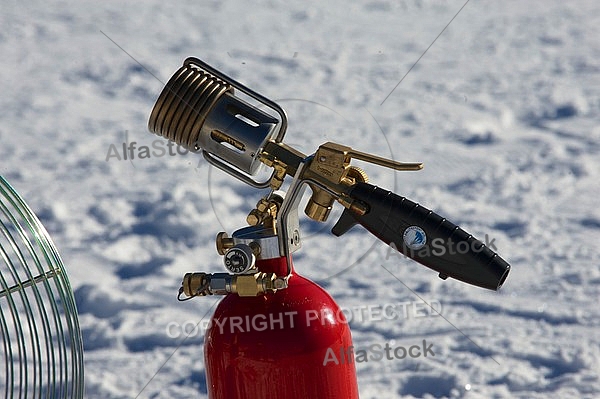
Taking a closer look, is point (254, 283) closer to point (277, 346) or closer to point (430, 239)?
point (277, 346)

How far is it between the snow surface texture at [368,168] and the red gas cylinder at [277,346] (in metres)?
0.58

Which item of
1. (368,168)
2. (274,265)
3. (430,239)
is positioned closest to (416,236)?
(430,239)

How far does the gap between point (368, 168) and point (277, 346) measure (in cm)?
166

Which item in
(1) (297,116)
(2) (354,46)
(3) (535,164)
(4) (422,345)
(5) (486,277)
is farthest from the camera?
(2) (354,46)

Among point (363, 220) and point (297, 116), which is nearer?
point (363, 220)

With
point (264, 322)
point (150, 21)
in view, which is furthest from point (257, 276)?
point (150, 21)

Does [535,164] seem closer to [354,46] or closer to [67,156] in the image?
[354,46]

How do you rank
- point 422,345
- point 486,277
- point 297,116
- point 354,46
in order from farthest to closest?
point 354,46, point 297,116, point 422,345, point 486,277

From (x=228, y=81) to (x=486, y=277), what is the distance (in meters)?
0.45

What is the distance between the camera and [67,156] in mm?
2959

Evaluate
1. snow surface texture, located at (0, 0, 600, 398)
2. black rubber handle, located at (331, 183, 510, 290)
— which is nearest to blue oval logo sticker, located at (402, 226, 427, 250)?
black rubber handle, located at (331, 183, 510, 290)

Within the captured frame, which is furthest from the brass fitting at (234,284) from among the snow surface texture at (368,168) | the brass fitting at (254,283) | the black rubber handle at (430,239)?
the snow surface texture at (368,168)

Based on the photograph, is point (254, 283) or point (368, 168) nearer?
point (254, 283)

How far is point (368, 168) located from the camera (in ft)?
9.33
